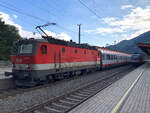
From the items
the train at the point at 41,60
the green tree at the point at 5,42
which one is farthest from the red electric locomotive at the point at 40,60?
the green tree at the point at 5,42

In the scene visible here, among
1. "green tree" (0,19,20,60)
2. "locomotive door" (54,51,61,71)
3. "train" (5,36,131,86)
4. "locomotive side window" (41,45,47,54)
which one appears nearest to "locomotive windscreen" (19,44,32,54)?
"train" (5,36,131,86)

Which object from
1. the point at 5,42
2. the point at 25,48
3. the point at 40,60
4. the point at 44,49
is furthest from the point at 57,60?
the point at 5,42

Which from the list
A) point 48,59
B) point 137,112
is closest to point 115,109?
point 137,112

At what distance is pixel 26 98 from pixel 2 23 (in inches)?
1549

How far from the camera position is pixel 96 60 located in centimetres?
1820

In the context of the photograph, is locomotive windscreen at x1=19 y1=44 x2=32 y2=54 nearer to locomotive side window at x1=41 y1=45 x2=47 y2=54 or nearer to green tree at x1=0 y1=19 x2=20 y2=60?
locomotive side window at x1=41 y1=45 x2=47 y2=54

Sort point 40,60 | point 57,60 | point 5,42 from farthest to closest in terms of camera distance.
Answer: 1. point 5,42
2. point 57,60
3. point 40,60

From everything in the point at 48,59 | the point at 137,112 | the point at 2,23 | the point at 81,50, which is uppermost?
the point at 2,23

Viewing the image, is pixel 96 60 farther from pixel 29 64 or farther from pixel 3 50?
pixel 3 50

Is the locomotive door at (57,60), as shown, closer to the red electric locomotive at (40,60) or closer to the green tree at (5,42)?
the red electric locomotive at (40,60)

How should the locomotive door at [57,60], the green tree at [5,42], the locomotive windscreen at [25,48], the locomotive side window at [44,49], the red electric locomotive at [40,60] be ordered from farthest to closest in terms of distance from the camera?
the green tree at [5,42]
the locomotive door at [57,60]
the locomotive side window at [44,49]
the locomotive windscreen at [25,48]
the red electric locomotive at [40,60]

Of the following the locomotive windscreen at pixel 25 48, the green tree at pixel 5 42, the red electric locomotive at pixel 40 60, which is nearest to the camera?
the red electric locomotive at pixel 40 60

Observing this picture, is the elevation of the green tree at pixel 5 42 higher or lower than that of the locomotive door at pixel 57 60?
higher

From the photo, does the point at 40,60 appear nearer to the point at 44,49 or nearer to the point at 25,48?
the point at 44,49
